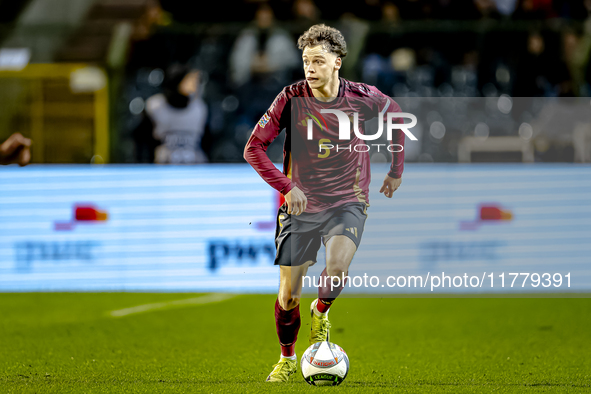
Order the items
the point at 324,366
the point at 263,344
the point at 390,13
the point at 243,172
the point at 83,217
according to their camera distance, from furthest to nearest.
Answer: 1. the point at 390,13
2. the point at 243,172
3. the point at 83,217
4. the point at 263,344
5. the point at 324,366

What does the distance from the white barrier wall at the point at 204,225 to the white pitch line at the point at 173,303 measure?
13 centimetres

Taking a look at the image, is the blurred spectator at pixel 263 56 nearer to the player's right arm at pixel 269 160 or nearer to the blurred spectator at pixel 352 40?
the blurred spectator at pixel 352 40

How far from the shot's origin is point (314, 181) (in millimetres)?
4395

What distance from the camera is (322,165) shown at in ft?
14.4

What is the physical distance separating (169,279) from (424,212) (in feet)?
9.84

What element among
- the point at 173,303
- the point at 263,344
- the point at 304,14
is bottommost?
the point at 173,303

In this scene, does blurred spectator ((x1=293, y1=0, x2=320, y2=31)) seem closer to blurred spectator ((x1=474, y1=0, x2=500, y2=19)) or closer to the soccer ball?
blurred spectator ((x1=474, y1=0, x2=500, y2=19))

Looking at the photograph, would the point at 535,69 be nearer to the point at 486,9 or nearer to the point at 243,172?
the point at 486,9

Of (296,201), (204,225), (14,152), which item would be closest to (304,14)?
(204,225)

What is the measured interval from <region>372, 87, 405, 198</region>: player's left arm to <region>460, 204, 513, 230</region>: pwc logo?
3.17 m

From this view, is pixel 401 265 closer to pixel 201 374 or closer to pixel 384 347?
pixel 384 347

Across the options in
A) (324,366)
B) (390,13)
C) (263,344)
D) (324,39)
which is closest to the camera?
(324,366)

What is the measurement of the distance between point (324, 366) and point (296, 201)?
3.15 ft

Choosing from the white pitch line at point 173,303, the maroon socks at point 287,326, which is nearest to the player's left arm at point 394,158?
the maroon socks at point 287,326
